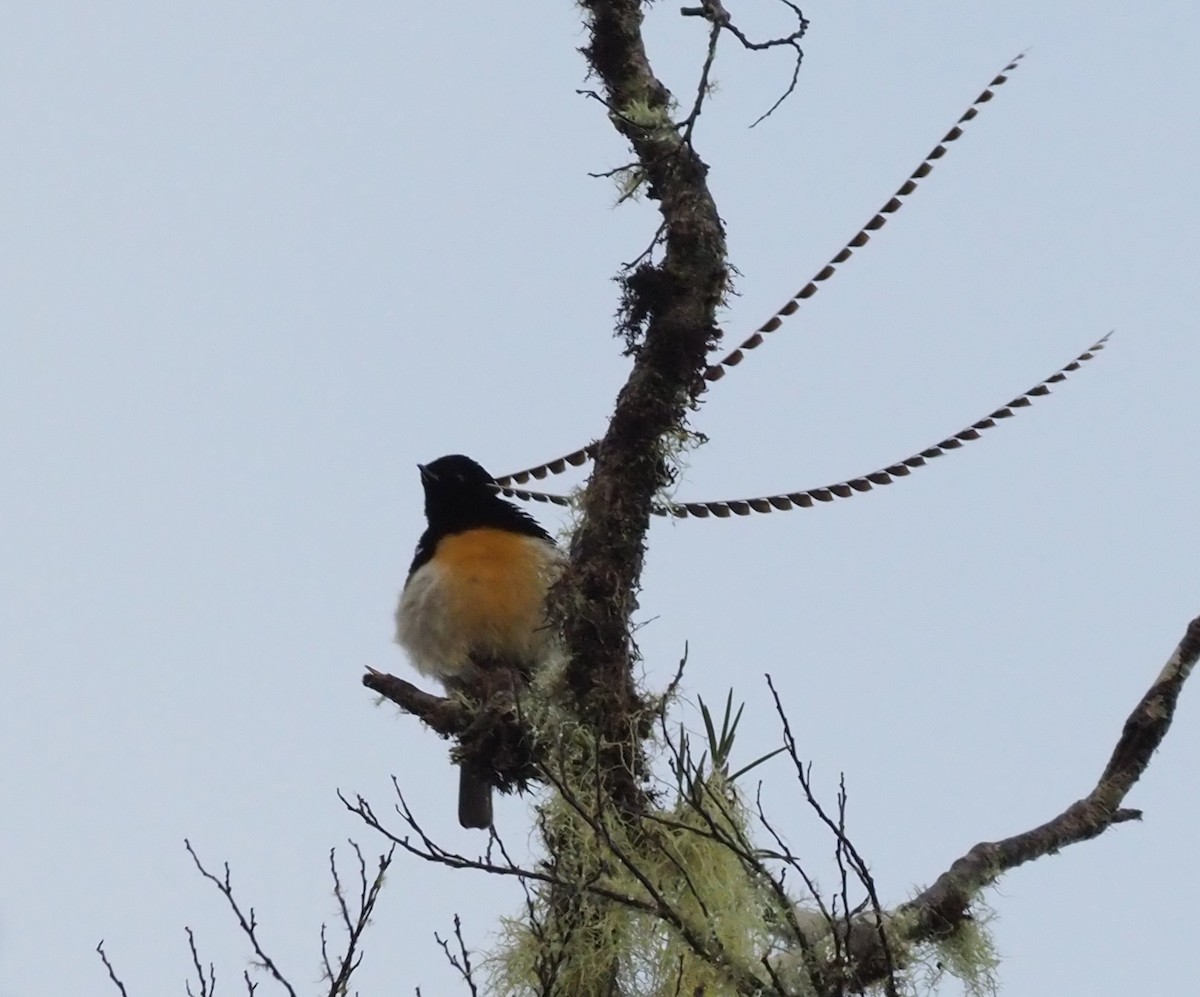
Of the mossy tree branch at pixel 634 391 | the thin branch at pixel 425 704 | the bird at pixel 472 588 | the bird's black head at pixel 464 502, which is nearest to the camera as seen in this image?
the mossy tree branch at pixel 634 391

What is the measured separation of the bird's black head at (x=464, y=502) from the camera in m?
6.51

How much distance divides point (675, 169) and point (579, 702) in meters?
1.40

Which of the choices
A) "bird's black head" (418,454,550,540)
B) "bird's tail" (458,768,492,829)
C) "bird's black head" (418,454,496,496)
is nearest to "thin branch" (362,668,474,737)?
"bird's tail" (458,768,492,829)

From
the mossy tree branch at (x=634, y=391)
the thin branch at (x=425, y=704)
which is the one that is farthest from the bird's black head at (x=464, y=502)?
the mossy tree branch at (x=634, y=391)

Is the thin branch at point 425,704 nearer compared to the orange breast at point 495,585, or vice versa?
the thin branch at point 425,704

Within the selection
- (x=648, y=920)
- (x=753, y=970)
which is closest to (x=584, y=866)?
(x=648, y=920)

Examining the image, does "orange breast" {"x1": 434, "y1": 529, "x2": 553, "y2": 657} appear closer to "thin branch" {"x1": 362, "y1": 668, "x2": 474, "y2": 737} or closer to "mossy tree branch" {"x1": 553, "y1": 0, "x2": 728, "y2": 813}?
"thin branch" {"x1": 362, "y1": 668, "x2": 474, "y2": 737}

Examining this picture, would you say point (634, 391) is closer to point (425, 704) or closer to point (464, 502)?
point (425, 704)

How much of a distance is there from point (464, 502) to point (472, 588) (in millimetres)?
661

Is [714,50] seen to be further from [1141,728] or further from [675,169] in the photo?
[1141,728]

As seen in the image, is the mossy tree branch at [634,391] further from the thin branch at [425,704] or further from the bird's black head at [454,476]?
the bird's black head at [454,476]

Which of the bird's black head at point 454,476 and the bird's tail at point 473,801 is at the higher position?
the bird's black head at point 454,476

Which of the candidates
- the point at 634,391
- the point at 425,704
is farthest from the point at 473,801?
the point at 634,391

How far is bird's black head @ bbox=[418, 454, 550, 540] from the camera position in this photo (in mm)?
6508
